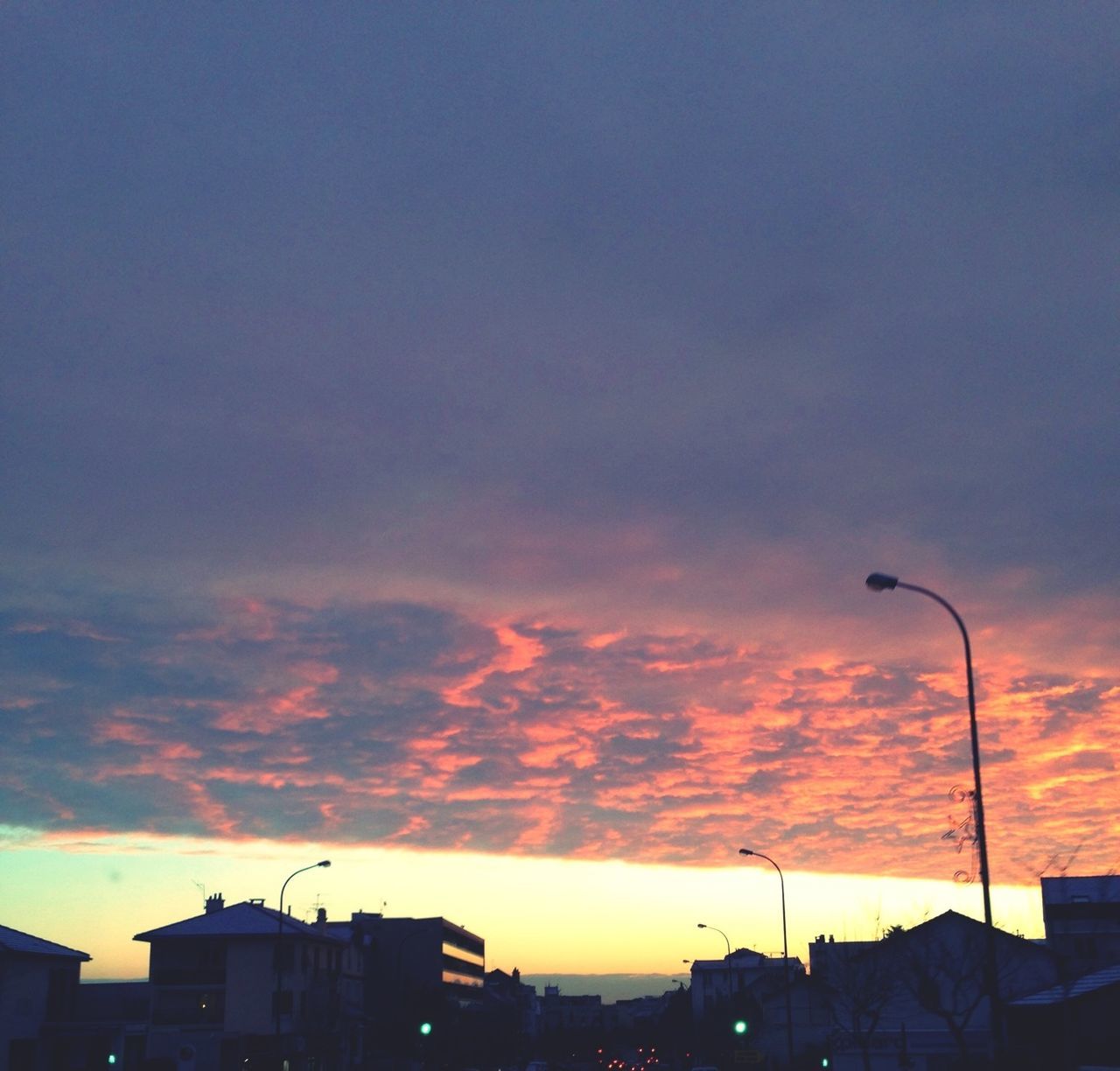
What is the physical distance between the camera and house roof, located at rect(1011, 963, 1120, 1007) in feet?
148

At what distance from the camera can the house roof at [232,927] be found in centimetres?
8106

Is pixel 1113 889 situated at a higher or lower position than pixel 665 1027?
higher

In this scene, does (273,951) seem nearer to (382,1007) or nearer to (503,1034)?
(382,1007)

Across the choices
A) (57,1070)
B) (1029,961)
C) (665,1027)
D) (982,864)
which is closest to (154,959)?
(57,1070)

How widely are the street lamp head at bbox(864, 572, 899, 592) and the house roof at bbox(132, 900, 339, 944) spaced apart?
65351 millimetres

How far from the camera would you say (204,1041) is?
7725 centimetres

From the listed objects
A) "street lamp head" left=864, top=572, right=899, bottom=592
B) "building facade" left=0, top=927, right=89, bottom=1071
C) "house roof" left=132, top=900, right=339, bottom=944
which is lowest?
"building facade" left=0, top=927, right=89, bottom=1071

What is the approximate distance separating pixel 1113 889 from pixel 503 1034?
73.6 metres

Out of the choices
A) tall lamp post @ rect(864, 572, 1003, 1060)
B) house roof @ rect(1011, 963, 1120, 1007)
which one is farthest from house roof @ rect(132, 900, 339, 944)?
tall lamp post @ rect(864, 572, 1003, 1060)

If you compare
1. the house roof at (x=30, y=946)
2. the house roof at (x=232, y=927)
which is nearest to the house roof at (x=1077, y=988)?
the house roof at (x=232, y=927)

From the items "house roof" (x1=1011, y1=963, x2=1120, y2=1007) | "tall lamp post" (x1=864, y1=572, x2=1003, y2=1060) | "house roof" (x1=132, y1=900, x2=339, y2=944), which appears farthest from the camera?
"house roof" (x1=132, y1=900, x2=339, y2=944)

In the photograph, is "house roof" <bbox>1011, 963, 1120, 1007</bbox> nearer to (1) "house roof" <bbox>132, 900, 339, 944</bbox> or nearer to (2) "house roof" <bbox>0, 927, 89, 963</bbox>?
(1) "house roof" <bbox>132, 900, 339, 944</bbox>

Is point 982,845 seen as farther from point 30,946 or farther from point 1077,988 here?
point 30,946

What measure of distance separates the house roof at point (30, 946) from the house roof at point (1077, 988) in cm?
5213
